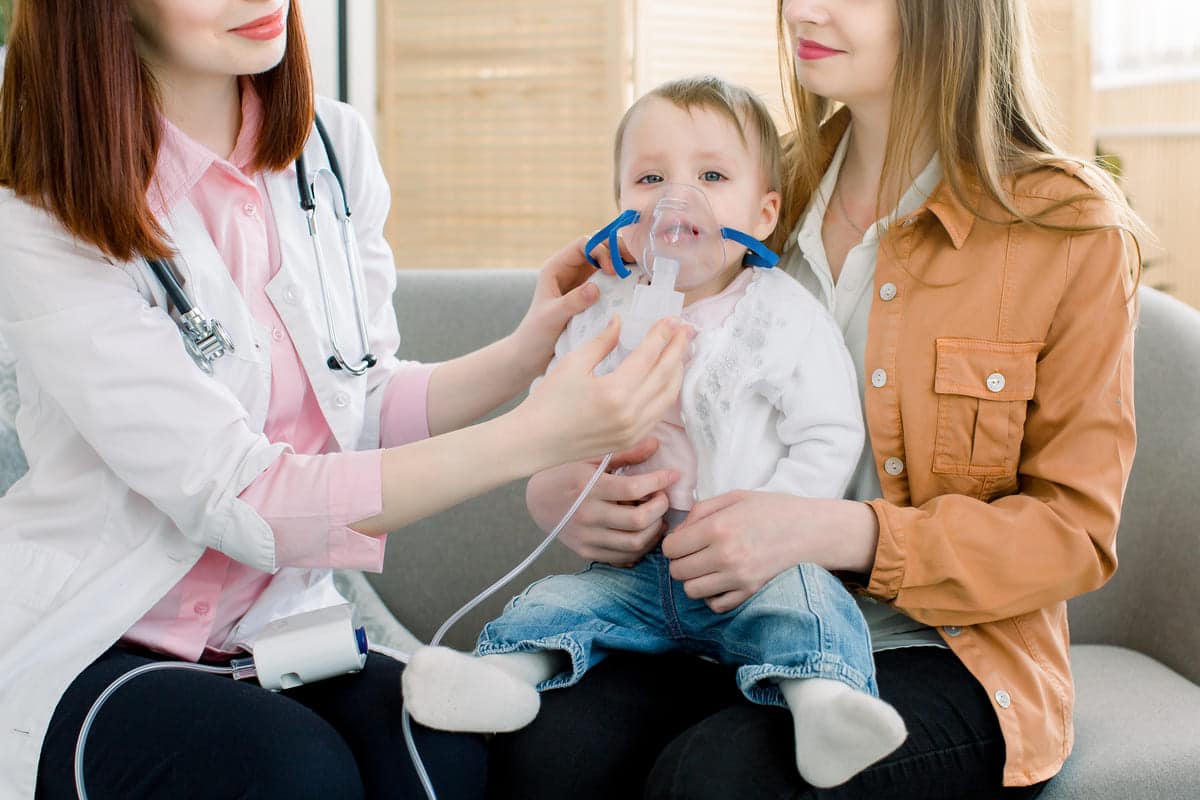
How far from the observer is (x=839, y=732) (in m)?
1.12

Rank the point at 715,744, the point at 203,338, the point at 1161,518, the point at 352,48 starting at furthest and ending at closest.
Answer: the point at 352,48
the point at 1161,518
the point at 203,338
the point at 715,744

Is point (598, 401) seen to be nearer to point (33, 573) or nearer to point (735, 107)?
point (735, 107)

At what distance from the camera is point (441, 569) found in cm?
210

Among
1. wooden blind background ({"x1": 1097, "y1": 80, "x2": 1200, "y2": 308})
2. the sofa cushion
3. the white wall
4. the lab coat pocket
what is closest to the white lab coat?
the lab coat pocket

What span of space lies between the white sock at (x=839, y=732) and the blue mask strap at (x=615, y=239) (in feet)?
2.08

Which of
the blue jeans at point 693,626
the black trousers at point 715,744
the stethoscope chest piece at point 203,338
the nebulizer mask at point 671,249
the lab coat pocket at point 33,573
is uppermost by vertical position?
the nebulizer mask at point 671,249

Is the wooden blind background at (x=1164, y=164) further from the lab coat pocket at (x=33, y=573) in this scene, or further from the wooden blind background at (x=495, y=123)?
the lab coat pocket at (x=33, y=573)

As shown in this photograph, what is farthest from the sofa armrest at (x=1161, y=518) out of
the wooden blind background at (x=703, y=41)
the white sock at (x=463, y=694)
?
the wooden blind background at (x=703, y=41)

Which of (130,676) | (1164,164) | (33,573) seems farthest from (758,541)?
(1164,164)

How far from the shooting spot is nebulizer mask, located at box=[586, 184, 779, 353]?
1384mm

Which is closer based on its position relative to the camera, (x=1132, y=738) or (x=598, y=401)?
(x=598, y=401)

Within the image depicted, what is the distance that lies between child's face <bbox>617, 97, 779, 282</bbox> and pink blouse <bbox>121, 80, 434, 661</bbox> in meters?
0.49

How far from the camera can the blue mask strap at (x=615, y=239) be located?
1480 mm

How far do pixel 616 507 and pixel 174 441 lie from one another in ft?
1.76
